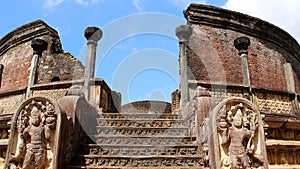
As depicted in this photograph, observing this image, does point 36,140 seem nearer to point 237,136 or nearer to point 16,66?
point 237,136

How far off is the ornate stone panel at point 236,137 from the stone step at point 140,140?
107 centimetres

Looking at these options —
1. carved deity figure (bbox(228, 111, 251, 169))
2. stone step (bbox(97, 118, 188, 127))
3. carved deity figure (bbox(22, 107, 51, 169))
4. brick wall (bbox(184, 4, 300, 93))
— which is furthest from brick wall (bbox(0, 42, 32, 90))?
carved deity figure (bbox(228, 111, 251, 169))

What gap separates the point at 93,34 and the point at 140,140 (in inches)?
166

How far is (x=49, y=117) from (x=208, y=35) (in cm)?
1095

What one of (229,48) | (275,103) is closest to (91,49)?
(275,103)

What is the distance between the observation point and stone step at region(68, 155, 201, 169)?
3877 millimetres

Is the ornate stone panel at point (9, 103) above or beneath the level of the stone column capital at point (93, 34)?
beneath

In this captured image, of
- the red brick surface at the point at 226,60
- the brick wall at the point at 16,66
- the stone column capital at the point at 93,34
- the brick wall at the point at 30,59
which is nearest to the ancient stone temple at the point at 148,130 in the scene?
the stone column capital at the point at 93,34

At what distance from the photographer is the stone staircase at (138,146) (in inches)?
154

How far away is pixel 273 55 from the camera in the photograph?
14148mm

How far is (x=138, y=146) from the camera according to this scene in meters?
4.27

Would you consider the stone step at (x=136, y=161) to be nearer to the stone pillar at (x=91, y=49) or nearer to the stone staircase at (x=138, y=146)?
the stone staircase at (x=138, y=146)

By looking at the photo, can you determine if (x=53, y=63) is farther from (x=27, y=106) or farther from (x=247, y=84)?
(x=27, y=106)

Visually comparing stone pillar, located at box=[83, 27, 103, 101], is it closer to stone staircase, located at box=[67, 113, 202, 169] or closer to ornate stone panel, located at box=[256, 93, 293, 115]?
stone staircase, located at box=[67, 113, 202, 169]
